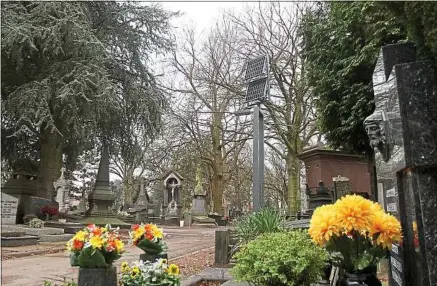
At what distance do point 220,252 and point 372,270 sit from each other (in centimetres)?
562

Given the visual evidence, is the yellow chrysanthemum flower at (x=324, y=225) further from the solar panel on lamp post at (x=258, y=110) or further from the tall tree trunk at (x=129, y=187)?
the tall tree trunk at (x=129, y=187)

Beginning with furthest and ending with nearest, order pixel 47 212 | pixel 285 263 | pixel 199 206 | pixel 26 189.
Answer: pixel 199 206, pixel 26 189, pixel 47 212, pixel 285 263

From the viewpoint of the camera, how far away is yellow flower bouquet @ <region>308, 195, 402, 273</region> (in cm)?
275

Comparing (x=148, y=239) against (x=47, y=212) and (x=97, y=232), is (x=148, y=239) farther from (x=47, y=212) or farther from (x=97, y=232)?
(x=47, y=212)

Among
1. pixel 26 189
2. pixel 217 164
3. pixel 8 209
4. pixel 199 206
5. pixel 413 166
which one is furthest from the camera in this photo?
pixel 199 206

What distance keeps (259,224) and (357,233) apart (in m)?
4.11

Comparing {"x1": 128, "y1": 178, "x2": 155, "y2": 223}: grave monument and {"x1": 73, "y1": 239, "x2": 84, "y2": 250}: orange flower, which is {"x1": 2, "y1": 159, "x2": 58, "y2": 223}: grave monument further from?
{"x1": 73, "y1": 239, "x2": 84, "y2": 250}: orange flower

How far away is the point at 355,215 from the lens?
9.04 feet

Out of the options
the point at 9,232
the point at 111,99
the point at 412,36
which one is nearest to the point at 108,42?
the point at 111,99

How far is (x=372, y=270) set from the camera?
9.12ft

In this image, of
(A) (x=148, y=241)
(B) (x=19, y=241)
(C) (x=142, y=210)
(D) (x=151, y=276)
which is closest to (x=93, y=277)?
(D) (x=151, y=276)

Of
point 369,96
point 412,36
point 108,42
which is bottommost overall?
point 412,36

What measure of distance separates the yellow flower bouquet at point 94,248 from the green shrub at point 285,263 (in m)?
1.17

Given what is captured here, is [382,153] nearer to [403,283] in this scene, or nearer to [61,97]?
[403,283]
